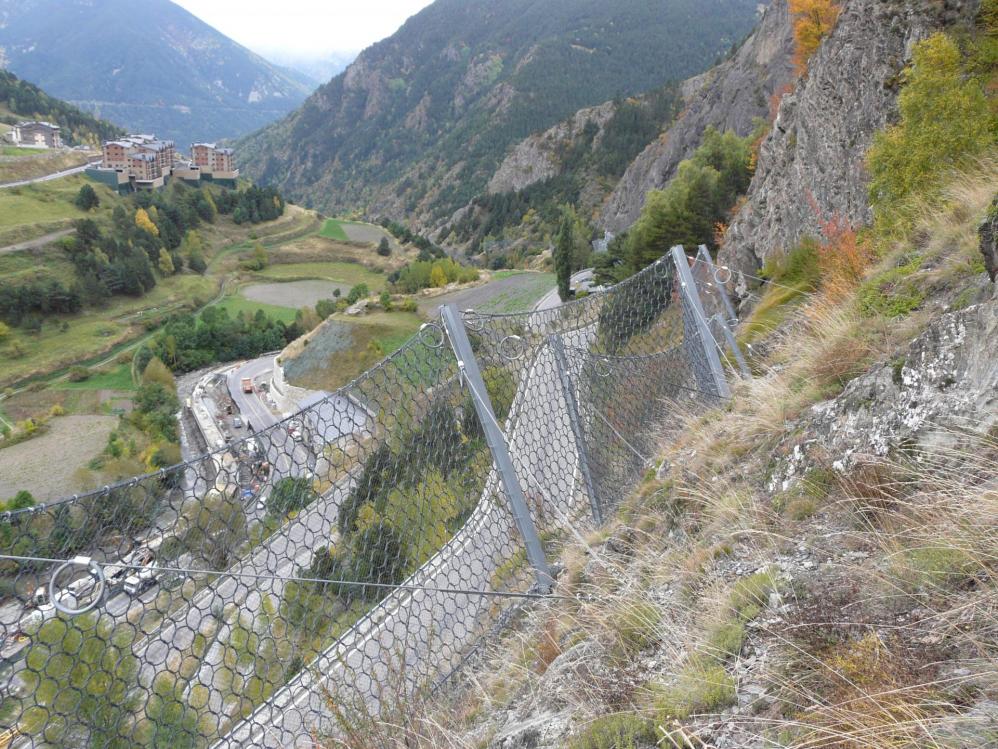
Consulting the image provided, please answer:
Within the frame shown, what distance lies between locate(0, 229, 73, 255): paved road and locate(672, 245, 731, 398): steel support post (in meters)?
75.2

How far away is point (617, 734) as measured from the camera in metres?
1.56

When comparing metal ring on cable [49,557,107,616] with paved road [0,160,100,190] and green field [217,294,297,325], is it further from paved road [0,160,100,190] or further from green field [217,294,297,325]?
paved road [0,160,100,190]

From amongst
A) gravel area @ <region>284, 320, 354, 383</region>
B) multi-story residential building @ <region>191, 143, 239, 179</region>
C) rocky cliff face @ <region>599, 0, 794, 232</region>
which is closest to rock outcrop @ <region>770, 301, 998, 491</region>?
gravel area @ <region>284, 320, 354, 383</region>

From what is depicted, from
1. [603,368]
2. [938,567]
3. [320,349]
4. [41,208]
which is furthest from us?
[41,208]

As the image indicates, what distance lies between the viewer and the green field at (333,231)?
8275 cm

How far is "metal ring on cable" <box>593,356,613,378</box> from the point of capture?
13.8 feet

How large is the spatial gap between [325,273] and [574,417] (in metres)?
75.2

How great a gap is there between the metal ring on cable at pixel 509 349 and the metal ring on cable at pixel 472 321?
18cm

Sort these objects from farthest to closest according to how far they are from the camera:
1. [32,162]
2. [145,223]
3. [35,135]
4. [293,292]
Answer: [35,135]
[32,162]
[145,223]
[293,292]

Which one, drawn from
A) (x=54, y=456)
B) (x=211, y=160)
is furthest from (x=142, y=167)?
(x=54, y=456)

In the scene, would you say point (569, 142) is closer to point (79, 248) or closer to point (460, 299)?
point (460, 299)

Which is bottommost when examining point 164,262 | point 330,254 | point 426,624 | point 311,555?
point 164,262

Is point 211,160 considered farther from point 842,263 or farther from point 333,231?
point 842,263

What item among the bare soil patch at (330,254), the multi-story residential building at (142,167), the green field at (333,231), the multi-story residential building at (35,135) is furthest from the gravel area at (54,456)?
the multi-story residential building at (35,135)
